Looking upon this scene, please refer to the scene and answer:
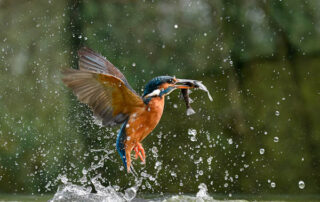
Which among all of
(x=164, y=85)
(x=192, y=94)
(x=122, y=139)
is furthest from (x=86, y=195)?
(x=192, y=94)

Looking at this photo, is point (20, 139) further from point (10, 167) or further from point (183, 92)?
point (183, 92)

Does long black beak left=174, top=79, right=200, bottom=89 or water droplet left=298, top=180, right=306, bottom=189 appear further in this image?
water droplet left=298, top=180, right=306, bottom=189

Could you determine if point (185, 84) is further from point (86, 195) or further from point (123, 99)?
point (86, 195)

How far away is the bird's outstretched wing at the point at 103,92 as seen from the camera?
6.47 ft

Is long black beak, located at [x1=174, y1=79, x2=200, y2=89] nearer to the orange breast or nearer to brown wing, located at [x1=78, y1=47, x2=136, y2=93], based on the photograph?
the orange breast

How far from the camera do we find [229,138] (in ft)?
14.2

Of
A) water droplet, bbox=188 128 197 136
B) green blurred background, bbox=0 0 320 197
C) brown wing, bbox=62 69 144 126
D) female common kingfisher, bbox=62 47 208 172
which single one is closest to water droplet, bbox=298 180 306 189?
green blurred background, bbox=0 0 320 197

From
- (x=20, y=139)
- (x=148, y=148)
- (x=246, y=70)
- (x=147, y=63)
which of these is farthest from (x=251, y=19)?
(x=20, y=139)

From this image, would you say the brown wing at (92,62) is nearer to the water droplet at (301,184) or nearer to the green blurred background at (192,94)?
the green blurred background at (192,94)

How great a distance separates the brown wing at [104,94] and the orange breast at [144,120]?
0.03 m

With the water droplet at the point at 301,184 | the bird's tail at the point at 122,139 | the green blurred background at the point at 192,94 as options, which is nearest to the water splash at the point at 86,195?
the bird's tail at the point at 122,139

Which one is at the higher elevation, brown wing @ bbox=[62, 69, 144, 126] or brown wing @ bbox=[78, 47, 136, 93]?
brown wing @ bbox=[78, 47, 136, 93]

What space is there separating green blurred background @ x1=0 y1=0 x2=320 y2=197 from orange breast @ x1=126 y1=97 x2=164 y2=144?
7.16 ft

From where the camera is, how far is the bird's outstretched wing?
1.97 m
